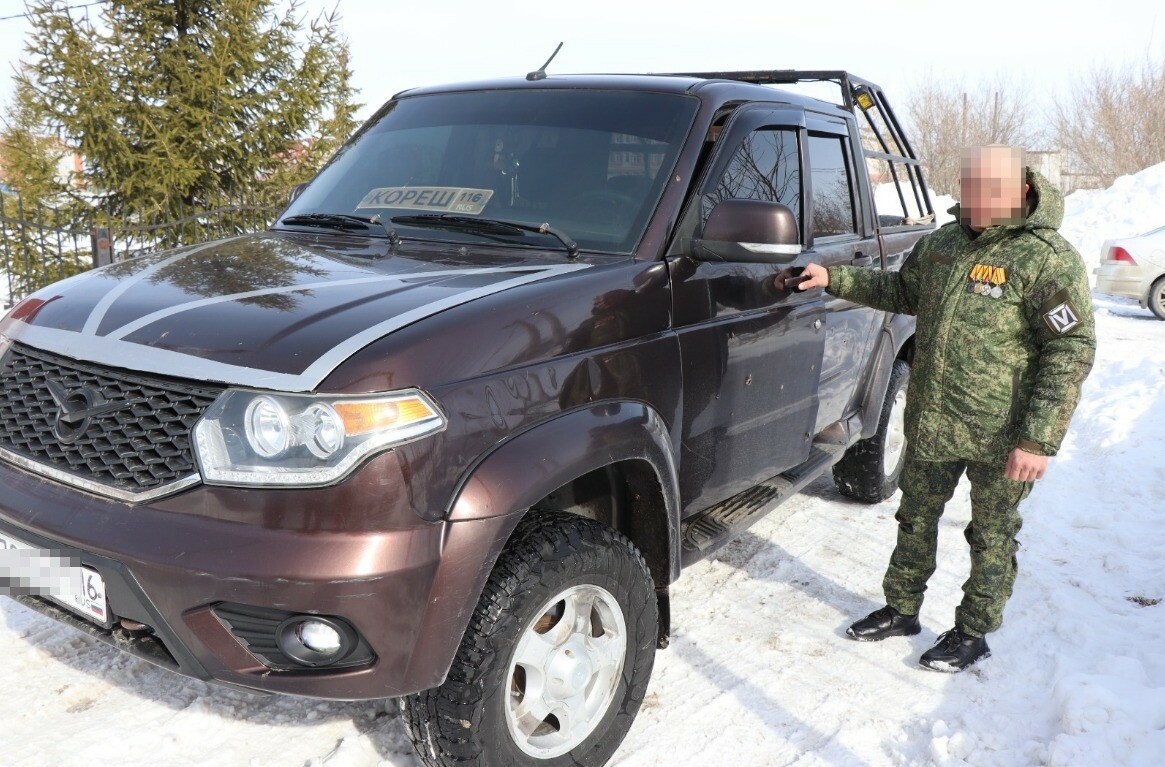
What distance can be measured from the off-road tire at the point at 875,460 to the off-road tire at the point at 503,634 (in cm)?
291

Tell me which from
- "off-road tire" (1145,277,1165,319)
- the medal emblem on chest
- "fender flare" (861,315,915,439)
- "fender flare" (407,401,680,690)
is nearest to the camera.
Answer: "fender flare" (407,401,680,690)

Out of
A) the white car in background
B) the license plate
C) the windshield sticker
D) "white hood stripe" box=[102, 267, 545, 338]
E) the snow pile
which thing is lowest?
the license plate

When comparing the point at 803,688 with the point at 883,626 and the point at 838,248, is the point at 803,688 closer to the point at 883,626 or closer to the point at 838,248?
the point at 883,626

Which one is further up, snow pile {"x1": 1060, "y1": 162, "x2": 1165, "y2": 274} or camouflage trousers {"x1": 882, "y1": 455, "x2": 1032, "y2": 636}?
snow pile {"x1": 1060, "y1": 162, "x2": 1165, "y2": 274}

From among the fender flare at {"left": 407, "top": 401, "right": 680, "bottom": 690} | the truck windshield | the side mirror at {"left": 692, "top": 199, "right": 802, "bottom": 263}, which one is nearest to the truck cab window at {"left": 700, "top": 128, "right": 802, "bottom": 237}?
the side mirror at {"left": 692, "top": 199, "right": 802, "bottom": 263}

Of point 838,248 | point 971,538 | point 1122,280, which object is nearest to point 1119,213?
point 1122,280

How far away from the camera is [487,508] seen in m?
2.21

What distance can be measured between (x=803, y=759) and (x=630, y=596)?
83cm

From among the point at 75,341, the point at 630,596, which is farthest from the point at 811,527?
the point at 75,341

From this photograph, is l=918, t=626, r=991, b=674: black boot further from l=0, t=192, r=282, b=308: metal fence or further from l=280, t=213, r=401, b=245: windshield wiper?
l=0, t=192, r=282, b=308: metal fence

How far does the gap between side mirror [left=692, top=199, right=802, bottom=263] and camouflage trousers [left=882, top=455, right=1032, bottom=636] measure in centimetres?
124

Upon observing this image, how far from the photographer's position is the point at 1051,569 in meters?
4.57

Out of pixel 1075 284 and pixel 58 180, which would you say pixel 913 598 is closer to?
pixel 1075 284

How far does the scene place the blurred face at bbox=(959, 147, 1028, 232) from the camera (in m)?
3.24
